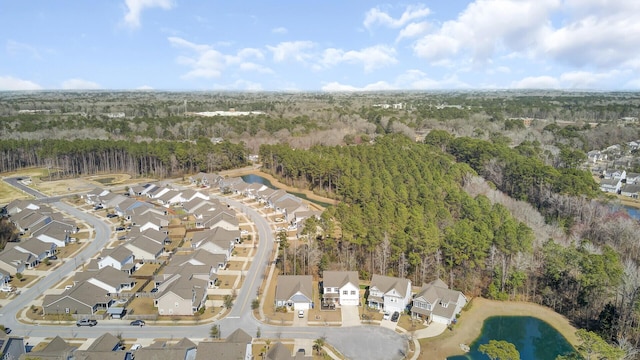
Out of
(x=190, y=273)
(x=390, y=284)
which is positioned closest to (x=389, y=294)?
(x=390, y=284)

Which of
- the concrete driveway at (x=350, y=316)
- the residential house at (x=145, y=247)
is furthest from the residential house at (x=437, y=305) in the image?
the residential house at (x=145, y=247)

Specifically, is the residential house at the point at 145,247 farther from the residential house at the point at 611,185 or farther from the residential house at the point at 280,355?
→ the residential house at the point at 611,185

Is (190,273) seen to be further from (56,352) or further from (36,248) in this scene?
(36,248)

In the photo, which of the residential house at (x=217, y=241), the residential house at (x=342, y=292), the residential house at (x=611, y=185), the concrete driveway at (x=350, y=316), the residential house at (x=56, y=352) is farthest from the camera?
the residential house at (x=611, y=185)

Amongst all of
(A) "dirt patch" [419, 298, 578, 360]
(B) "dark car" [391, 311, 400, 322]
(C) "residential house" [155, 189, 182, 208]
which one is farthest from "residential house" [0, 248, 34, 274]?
(A) "dirt patch" [419, 298, 578, 360]

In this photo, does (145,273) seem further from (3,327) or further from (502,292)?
(502,292)

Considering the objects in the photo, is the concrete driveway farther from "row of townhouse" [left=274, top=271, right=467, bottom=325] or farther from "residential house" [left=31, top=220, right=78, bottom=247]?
"residential house" [left=31, top=220, right=78, bottom=247]
